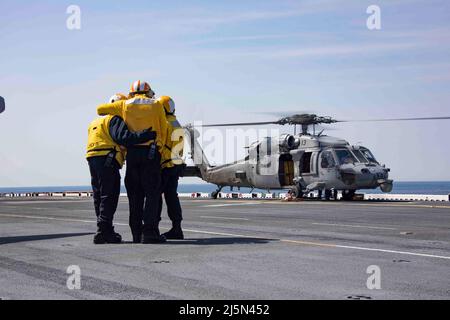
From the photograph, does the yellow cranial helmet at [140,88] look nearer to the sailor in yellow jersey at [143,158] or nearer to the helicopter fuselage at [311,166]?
the sailor in yellow jersey at [143,158]

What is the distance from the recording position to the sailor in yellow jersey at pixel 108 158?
12.3m

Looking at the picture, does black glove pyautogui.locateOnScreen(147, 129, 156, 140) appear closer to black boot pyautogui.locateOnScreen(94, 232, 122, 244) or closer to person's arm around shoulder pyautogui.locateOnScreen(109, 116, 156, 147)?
person's arm around shoulder pyautogui.locateOnScreen(109, 116, 156, 147)

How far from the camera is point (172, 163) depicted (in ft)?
43.3

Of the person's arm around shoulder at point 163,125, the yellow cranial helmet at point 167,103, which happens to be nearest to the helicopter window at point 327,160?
the yellow cranial helmet at point 167,103

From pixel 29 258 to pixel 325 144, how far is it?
2561 centimetres

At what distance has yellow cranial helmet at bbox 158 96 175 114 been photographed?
1283 cm

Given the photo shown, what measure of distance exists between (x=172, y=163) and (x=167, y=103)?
1.18m

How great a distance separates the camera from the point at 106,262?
9.57 meters

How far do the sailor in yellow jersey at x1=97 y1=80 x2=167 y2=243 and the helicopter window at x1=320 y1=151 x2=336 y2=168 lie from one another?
2192 cm

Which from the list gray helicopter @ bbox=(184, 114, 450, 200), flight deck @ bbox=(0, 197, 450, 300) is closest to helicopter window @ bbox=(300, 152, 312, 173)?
gray helicopter @ bbox=(184, 114, 450, 200)

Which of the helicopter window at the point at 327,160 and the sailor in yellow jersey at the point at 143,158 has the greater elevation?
the sailor in yellow jersey at the point at 143,158

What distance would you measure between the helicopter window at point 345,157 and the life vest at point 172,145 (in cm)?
2144

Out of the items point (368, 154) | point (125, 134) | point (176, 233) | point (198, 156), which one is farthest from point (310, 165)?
point (125, 134)

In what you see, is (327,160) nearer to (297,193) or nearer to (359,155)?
(359,155)
